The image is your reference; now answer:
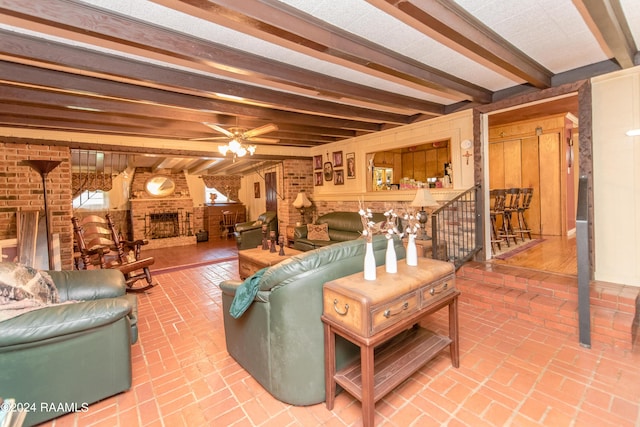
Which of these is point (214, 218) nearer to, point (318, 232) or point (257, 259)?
point (318, 232)

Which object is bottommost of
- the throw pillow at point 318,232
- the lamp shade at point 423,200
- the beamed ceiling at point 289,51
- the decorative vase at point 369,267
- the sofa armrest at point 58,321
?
the sofa armrest at point 58,321

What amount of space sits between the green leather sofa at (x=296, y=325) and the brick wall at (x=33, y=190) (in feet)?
14.3

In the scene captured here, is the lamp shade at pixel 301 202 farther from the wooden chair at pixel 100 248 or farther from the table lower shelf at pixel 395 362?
the table lower shelf at pixel 395 362

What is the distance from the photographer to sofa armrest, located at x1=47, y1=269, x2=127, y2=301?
7.87 feet

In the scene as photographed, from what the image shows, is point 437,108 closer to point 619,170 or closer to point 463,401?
point 619,170

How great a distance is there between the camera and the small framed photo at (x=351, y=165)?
610 cm

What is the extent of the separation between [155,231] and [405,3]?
350 inches

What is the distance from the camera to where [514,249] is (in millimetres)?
4508

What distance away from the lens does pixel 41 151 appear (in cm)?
441

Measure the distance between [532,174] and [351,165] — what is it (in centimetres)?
352

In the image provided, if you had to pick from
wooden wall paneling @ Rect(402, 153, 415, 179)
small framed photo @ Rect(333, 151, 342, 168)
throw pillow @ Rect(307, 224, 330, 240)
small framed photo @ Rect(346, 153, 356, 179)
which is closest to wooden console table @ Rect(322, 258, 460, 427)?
throw pillow @ Rect(307, 224, 330, 240)

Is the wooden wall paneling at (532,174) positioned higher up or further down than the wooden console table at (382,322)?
higher up

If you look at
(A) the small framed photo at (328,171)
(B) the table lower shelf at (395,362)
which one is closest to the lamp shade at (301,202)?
(A) the small framed photo at (328,171)

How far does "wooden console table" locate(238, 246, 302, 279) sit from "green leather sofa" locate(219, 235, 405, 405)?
6.10 ft
